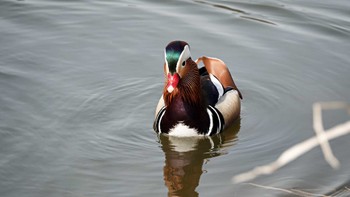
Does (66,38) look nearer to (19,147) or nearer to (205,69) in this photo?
(205,69)

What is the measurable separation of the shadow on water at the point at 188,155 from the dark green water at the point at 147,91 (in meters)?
0.02

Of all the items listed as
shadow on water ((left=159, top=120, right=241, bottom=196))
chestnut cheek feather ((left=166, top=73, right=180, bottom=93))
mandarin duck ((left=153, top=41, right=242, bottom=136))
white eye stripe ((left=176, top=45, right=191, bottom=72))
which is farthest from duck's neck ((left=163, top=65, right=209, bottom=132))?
chestnut cheek feather ((left=166, top=73, right=180, bottom=93))

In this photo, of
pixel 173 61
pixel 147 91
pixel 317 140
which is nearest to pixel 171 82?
pixel 173 61

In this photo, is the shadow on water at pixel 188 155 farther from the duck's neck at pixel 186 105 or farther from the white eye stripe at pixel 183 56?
the white eye stripe at pixel 183 56

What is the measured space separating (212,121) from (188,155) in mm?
542

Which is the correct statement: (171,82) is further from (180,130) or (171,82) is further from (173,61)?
(180,130)

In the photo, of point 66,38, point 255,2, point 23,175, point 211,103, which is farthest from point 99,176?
point 255,2

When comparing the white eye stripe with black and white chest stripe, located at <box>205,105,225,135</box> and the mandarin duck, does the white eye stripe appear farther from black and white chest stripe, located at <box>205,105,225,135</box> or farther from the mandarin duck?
black and white chest stripe, located at <box>205,105,225,135</box>

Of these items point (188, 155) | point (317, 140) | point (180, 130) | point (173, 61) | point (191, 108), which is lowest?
point (188, 155)

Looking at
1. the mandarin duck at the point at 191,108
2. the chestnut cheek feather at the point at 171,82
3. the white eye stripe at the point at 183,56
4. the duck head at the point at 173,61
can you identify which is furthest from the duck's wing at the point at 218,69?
the chestnut cheek feather at the point at 171,82

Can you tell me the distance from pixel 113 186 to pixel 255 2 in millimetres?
5433

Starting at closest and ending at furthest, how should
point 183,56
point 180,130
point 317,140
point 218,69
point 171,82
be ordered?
point 317,140 < point 171,82 < point 183,56 < point 180,130 < point 218,69

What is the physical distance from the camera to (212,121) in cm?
667

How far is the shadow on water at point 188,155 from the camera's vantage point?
18.6 feet
